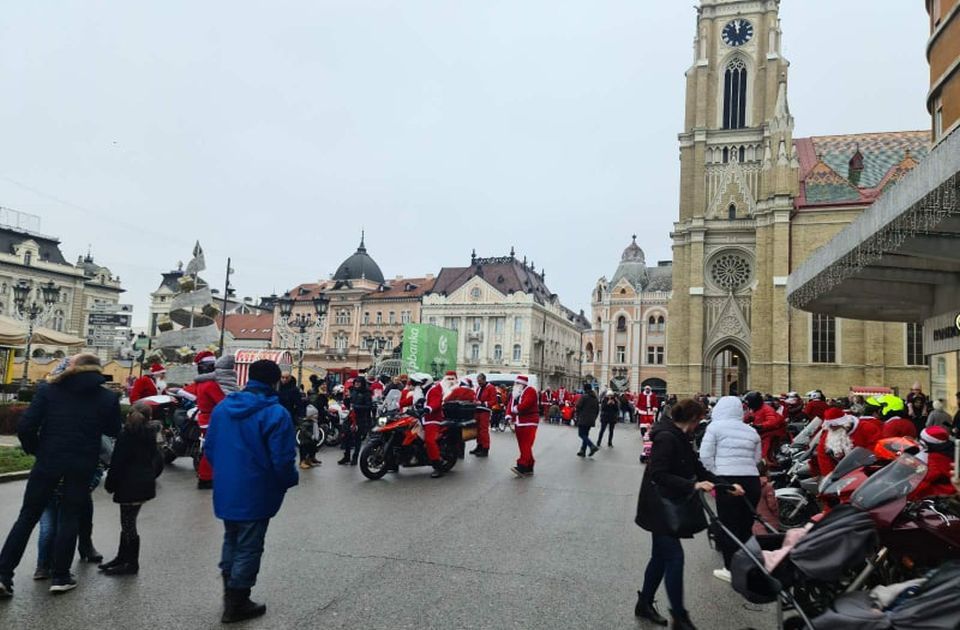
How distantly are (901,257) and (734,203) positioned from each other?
36.6 meters

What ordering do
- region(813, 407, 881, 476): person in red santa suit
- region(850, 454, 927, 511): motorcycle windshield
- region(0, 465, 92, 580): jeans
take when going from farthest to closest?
region(813, 407, 881, 476): person in red santa suit
region(0, 465, 92, 580): jeans
region(850, 454, 927, 511): motorcycle windshield

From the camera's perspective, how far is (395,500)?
29.8ft

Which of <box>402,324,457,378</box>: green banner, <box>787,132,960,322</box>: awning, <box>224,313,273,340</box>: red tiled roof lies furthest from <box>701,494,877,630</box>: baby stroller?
<box>224,313,273,340</box>: red tiled roof

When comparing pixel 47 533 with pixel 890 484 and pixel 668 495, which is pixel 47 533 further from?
pixel 890 484

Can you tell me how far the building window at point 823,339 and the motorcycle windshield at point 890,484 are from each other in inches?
1678

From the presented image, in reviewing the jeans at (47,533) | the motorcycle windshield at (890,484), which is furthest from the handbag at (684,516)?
the jeans at (47,533)

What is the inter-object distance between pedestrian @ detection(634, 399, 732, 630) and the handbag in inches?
1.3

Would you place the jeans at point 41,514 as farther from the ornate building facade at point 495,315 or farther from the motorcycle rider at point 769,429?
the ornate building facade at point 495,315

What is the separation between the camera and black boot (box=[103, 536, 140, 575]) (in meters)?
5.48

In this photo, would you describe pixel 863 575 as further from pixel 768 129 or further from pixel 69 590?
pixel 768 129

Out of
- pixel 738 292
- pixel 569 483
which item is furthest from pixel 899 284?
pixel 738 292

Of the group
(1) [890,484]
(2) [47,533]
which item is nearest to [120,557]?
(2) [47,533]

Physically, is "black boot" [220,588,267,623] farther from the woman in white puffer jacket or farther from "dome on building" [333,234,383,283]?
"dome on building" [333,234,383,283]

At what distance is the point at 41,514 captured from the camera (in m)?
5.21
